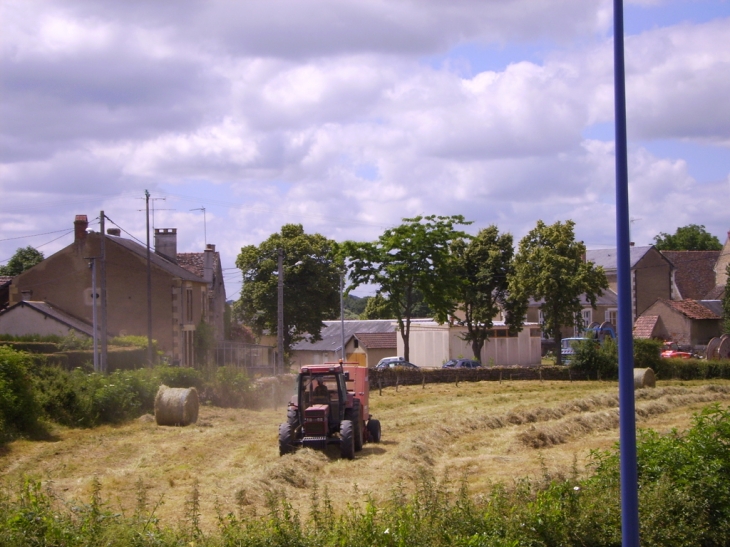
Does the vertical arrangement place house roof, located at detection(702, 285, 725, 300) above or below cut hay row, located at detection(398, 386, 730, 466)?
above

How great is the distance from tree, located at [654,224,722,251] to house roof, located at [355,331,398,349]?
186 feet

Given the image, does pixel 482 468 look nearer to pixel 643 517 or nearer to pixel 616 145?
pixel 643 517

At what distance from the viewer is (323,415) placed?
18.0 metres

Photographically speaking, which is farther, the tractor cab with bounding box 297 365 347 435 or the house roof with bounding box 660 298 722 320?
the house roof with bounding box 660 298 722 320

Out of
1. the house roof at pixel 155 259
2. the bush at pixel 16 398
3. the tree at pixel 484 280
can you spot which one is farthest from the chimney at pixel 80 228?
the tree at pixel 484 280

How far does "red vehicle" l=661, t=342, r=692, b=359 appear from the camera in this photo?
52.4 m

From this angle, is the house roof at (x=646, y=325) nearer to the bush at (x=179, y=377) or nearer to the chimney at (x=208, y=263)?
the chimney at (x=208, y=263)

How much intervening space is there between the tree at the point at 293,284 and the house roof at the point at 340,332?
1022cm

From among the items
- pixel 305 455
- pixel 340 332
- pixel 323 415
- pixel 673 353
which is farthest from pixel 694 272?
pixel 305 455

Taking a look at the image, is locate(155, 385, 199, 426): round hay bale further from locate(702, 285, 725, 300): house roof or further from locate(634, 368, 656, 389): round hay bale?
locate(702, 285, 725, 300): house roof

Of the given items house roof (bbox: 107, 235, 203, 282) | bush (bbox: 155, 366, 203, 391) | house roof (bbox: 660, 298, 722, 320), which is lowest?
bush (bbox: 155, 366, 203, 391)

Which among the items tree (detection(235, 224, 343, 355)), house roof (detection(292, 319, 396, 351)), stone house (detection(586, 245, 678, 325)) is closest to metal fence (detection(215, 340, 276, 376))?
tree (detection(235, 224, 343, 355))

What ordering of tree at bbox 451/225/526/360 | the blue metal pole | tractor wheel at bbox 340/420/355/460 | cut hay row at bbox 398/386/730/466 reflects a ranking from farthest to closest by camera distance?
tree at bbox 451/225/526/360, cut hay row at bbox 398/386/730/466, tractor wheel at bbox 340/420/355/460, the blue metal pole

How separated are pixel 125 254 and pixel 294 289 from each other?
45.3 ft
